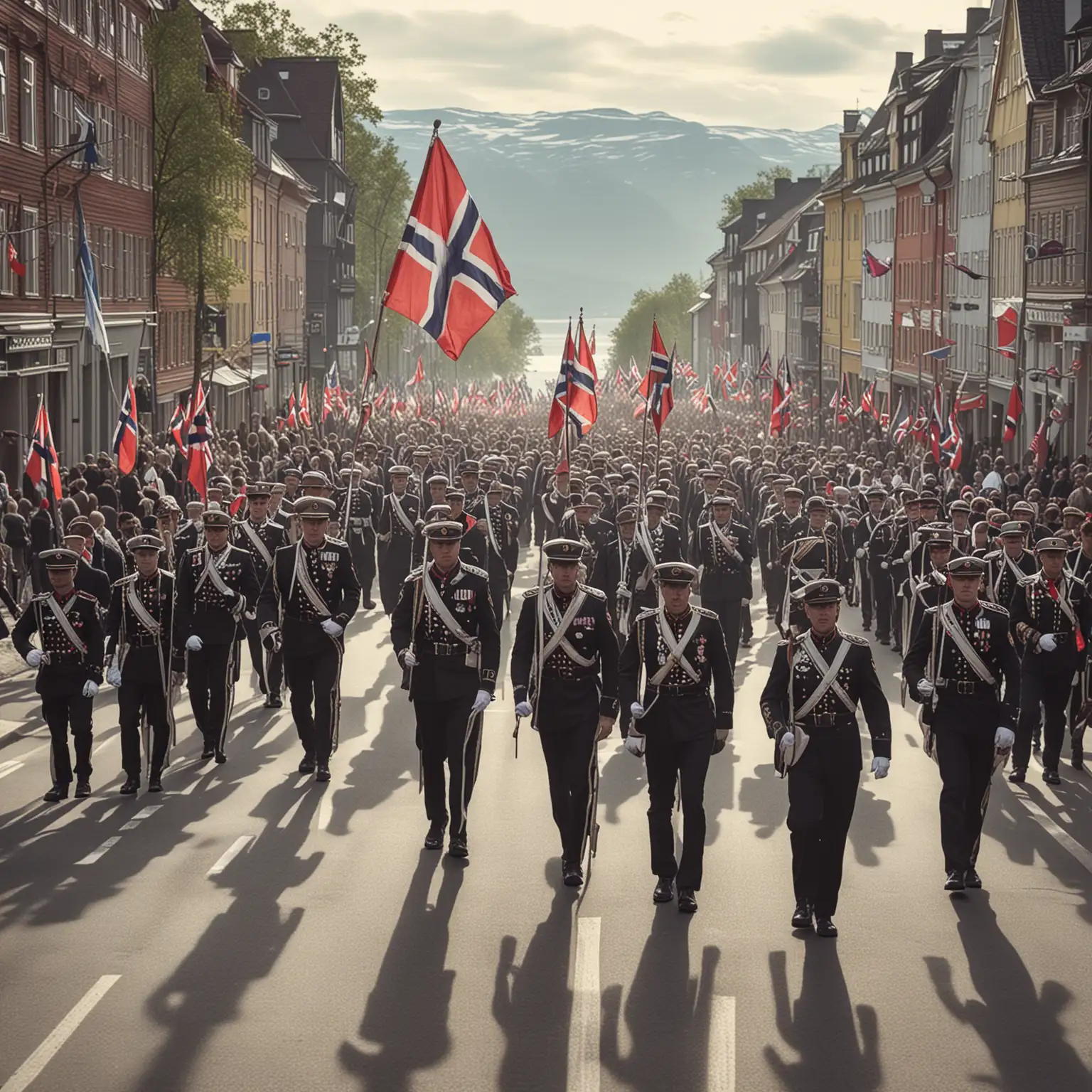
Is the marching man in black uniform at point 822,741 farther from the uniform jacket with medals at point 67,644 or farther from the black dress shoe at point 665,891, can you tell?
the uniform jacket with medals at point 67,644

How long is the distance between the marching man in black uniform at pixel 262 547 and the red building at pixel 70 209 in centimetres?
1571

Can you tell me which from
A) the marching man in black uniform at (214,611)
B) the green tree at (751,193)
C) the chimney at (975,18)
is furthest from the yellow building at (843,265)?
the marching man in black uniform at (214,611)

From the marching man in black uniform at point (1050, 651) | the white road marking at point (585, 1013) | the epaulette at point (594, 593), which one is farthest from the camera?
the marching man in black uniform at point (1050, 651)

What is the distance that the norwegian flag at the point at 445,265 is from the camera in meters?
15.4

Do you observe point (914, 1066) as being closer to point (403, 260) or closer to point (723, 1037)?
point (723, 1037)

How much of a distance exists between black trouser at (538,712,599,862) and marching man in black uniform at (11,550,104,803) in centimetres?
364

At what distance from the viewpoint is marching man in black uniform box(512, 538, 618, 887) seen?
35.6 ft

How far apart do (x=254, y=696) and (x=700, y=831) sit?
8369mm

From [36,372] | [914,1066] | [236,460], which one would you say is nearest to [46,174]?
[36,372]

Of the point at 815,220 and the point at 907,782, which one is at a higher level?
the point at 815,220

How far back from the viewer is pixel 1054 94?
49812 mm

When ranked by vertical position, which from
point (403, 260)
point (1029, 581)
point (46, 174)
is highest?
point (46, 174)

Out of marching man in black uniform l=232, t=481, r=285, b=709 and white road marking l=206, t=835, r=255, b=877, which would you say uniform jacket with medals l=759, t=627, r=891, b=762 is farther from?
marching man in black uniform l=232, t=481, r=285, b=709

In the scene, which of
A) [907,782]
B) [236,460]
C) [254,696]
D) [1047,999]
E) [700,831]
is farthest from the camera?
[236,460]
